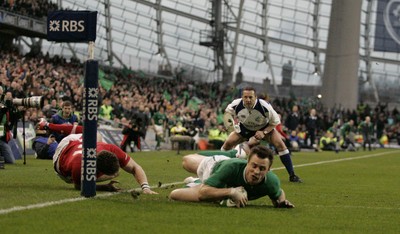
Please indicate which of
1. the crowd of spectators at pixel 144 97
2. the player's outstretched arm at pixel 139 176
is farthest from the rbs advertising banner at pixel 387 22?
the player's outstretched arm at pixel 139 176

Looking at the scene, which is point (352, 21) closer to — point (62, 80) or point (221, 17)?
point (221, 17)

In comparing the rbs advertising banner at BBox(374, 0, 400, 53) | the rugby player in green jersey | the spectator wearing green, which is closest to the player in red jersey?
the rugby player in green jersey

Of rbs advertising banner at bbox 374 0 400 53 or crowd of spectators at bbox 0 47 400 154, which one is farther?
rbs advertising banner at bbox 374 0 400 53

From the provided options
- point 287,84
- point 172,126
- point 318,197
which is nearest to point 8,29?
point 172,126

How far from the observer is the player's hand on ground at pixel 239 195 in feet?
31.6

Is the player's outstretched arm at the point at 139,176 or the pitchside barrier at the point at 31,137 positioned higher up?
the player's outstretched arm at the point at 139,176

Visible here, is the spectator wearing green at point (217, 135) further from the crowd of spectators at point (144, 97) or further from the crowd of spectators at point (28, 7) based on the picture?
the crowd of spectators at point (28, 7)

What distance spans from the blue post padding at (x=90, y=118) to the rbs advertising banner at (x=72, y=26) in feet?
1.13

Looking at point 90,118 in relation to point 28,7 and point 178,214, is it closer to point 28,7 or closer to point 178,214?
point 178,214

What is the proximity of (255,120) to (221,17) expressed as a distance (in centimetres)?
4949

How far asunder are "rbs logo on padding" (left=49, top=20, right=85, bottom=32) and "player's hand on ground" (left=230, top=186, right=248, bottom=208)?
2.52 meters

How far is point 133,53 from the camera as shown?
65.2 meters

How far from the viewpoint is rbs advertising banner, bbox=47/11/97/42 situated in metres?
9.93

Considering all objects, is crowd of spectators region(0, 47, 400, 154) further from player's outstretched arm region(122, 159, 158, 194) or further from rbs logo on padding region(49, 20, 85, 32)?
rbs logo on padding region(49, 20, 85, 32)
